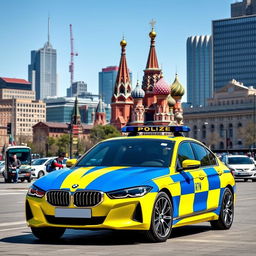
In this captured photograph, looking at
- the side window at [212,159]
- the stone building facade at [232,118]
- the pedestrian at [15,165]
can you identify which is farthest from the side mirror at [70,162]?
the stone building facade at [232,118]

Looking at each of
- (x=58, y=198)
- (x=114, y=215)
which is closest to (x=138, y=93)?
(x=58, y=198)

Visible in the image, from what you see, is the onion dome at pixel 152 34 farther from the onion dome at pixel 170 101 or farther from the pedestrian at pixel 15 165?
the pedestrian at pixel 15 165

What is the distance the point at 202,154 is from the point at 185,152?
721mm

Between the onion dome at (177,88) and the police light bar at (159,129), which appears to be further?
the onion dome at (177,88)

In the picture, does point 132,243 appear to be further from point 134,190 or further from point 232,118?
point 232,118

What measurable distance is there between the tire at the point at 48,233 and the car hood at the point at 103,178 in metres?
0.64

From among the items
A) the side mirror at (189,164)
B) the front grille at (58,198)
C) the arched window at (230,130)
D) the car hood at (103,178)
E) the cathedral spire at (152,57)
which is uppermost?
the cathedral spire at (152,57)

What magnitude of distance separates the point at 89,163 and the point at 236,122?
18078cm

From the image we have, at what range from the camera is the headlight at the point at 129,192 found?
35.2 feet

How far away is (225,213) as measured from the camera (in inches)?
526

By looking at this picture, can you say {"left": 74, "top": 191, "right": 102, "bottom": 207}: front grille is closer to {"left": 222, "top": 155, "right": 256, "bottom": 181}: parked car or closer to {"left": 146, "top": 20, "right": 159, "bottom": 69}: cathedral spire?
{"left": 222, "top": 155, "right": 256, "bottom": 181}: parked car

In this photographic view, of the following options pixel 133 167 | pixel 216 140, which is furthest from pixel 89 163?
pixel 216 140

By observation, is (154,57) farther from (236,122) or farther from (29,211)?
(29,211)

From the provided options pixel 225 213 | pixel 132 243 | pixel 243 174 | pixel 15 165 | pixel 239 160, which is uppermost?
pixel 239 160
